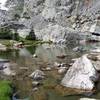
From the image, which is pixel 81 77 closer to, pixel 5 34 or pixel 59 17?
pixel 5 34

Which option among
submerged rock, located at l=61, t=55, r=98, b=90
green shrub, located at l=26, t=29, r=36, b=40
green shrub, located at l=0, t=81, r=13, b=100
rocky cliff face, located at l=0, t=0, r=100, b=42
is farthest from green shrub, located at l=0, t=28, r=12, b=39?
green shrub, located at l=0, t=81, r=13, b=100

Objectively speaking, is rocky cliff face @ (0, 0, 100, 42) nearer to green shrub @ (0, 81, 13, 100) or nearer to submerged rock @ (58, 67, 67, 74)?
submerged rock @ (58, 67, 67, 74)

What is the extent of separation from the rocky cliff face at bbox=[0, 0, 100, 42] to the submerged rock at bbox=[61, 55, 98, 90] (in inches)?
2451

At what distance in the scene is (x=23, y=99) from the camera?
29844mm

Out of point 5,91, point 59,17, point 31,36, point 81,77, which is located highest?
point 59,17

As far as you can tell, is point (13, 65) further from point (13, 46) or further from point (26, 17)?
point (26, 17)

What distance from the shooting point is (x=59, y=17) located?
12275cm

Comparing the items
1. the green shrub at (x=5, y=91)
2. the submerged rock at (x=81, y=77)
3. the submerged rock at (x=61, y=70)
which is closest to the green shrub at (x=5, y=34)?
the submerged rock at (x=61, y=70)

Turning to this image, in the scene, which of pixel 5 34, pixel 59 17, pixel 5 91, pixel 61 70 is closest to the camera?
pixel 5 91

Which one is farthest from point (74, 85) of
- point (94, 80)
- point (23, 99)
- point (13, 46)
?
point (13, 46)

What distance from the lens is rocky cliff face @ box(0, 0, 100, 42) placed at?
106 metres

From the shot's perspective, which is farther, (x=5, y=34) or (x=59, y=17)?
(x=59, y=17)

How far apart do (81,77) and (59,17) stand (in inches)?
Result: 3529

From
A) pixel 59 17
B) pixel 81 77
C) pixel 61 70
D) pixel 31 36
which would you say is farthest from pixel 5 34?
pixel 81 77
